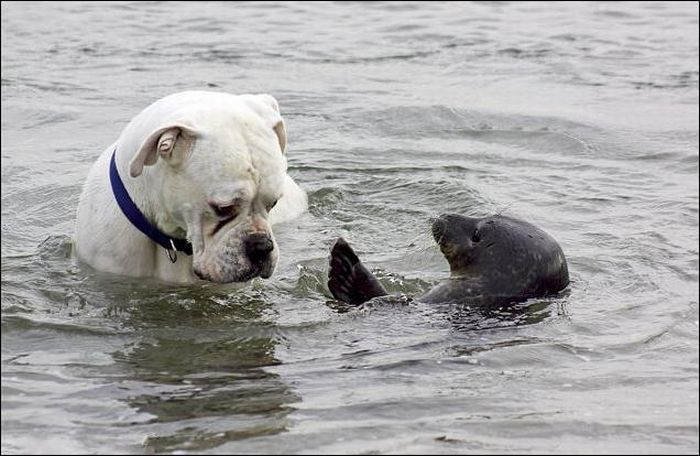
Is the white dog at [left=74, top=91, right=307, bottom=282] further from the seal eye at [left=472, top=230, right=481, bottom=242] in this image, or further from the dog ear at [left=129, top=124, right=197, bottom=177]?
the seal eye at [left=472, top=230, right=481, bottom=242]

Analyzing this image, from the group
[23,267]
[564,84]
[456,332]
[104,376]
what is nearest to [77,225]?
[23,267]

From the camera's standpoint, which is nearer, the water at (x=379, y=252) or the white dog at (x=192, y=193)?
the water at (x=379, y=252)

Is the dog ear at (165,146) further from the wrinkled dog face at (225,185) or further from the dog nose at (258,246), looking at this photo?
the dog nose at (258,246)

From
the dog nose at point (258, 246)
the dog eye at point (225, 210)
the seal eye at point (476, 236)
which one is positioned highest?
the dog eye at point (225, 210)

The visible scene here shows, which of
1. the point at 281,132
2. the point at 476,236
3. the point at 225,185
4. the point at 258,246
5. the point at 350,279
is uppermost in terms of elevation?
the point at 281,132

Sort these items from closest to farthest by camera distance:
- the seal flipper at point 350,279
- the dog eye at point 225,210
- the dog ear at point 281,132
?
the dog eye at point 225,210, the dog ear at point 281,132, the seal flipper at point 350,279

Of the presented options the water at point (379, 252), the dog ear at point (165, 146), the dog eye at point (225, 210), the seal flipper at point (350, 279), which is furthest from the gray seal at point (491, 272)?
the dog ear at point (165, 146)

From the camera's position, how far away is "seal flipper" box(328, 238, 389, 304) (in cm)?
667

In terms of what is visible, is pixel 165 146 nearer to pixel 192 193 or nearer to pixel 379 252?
pixel 192 193

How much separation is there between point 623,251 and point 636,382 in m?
2.35

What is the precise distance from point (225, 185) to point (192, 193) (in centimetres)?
18

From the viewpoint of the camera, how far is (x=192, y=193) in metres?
6.11

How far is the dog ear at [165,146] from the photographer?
19.6ft

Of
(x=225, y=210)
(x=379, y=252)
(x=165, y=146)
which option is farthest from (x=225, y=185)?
(x=379, y=252)
